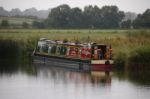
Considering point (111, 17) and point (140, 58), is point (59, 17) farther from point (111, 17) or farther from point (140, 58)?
point (140, 58)

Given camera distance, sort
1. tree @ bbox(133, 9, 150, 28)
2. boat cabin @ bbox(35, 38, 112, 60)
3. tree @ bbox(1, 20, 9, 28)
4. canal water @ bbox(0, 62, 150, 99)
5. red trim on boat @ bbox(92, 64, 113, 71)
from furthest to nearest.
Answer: tree @ bbox(1, 20, 9, 28) → tree @ bbox(133, 9, 150, 28) → boat cabin @ bbox(35, 38, 112, 60) → red trim on boat @ bbox(92, 64, 113, 71) → canal water @ bbox(0, 62, 150, 99)

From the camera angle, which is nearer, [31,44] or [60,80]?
[60,80]

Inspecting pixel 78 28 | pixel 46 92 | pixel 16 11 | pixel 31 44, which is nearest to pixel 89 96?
pixel 46 92

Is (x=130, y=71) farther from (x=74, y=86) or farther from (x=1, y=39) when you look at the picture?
(x=1, y=39)

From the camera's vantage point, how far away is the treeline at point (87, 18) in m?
60.7

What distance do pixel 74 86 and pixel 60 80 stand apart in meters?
1.90

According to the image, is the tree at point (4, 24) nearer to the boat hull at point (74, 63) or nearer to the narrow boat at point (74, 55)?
the narrow boat at point (74, 55)

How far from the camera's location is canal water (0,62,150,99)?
31.7 meters

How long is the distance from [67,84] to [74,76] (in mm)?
2593

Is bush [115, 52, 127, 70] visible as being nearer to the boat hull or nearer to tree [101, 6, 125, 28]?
the boat hull

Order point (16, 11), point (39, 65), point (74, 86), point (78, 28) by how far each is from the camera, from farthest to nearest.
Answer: point (16, 11)
point (78, 28)
point (39, 65)
point (74, 86)

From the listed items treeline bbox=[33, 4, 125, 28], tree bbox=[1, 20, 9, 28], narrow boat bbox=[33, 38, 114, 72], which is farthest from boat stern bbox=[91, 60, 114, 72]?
treeline bbox=[33, 4, 125, 28]

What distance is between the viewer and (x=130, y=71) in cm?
3809

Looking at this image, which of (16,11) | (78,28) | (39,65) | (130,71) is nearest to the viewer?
(130,71)
